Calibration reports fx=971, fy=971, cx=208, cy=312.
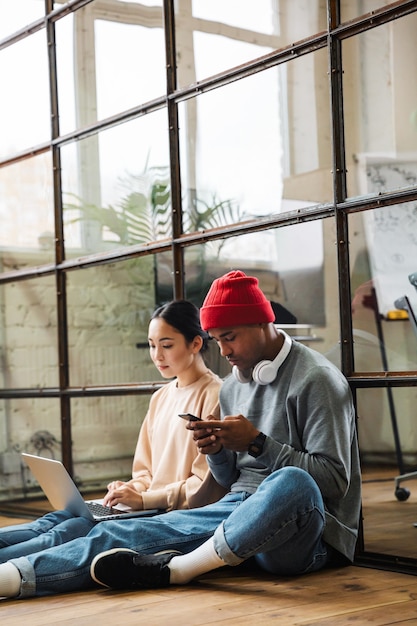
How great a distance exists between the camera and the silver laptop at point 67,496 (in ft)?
8.49

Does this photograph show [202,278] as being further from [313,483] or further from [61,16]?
[61,16]

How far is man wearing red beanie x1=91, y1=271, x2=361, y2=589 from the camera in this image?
2295mm

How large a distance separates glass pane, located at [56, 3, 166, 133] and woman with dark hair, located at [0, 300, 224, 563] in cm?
90

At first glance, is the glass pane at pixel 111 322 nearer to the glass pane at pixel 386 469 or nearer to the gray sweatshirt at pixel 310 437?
the gray sweatshirt at pixel 310 437

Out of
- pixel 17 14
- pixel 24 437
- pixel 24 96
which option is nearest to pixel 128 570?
pixel 24 437

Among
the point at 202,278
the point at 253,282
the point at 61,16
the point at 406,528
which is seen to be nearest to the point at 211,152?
the point at 202,278

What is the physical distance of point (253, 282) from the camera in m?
2.58

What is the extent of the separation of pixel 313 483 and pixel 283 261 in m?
0.81

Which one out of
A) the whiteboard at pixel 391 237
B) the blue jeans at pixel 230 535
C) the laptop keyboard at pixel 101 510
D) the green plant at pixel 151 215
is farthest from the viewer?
the green plant at pixel 151 215

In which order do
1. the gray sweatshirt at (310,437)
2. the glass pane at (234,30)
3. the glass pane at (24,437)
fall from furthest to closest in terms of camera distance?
the glass pane at (24,437) < the glass pane at (234,30) < the gray sweatshirt at (310,437)

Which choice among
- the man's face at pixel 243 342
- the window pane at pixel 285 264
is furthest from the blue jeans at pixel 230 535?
the window pane at pixel 285 264

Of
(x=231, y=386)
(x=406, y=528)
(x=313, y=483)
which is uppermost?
(x=231, y=386)

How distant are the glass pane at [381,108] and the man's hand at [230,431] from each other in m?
0.71

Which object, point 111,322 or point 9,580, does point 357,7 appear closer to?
point 111,322
